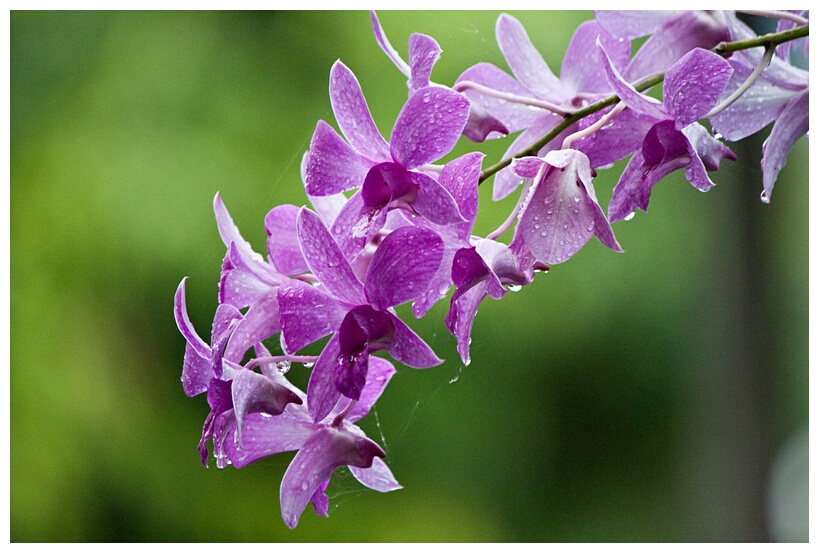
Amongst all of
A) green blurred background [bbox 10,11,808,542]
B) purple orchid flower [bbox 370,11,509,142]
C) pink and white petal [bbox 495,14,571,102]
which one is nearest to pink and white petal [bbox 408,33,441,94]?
purple orchid flower [bbox 370,11,509,142]

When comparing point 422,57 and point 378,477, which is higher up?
point 422,57

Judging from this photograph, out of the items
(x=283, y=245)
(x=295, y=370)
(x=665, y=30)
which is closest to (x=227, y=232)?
(x=283, y=245)

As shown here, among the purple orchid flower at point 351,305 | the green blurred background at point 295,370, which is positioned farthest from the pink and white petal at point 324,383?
the green blurred background at point 295,370

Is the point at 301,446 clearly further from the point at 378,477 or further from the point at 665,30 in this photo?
the point at 665,30

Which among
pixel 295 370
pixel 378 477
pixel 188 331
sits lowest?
pixel 295 370

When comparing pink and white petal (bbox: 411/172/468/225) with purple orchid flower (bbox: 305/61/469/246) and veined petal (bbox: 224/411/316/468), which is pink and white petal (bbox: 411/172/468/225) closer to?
purple orchid flower (bbox: 305/61/469/246)

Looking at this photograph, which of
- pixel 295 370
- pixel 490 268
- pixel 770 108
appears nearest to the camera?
pixel 490 268
